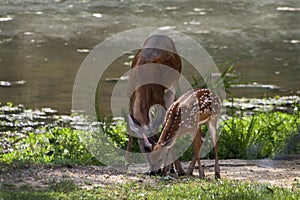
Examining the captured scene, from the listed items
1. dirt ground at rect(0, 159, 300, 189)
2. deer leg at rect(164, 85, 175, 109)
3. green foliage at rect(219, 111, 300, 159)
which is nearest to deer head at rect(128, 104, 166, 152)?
dirt ground at rect(0, 159, 300, 189)

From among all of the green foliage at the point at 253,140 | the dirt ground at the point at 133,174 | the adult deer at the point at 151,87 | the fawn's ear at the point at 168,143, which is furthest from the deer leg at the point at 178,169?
the green foliage at the point at 253,140

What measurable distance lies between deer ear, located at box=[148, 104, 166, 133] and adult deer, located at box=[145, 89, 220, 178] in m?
0.28

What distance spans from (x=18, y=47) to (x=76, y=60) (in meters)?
1.83

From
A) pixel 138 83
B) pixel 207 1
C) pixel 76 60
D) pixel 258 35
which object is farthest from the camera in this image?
pixel 207 1

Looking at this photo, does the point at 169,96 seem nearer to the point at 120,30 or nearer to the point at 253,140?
the point at 253,140

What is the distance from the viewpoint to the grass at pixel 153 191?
664 centimetres

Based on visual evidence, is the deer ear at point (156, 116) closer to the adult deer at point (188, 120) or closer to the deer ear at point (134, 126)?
the deer ear at point (134, 126)

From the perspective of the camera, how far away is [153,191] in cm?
708

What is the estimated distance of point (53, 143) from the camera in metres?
9.81

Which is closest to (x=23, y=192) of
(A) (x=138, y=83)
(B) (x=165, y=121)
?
(B) (x=165, y=121)

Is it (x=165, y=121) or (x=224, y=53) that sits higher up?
(x=165, y=121)

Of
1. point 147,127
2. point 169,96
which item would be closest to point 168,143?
point 147,127

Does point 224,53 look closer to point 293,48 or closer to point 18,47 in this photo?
point 293,48

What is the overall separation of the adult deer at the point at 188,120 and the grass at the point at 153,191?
0.38m
